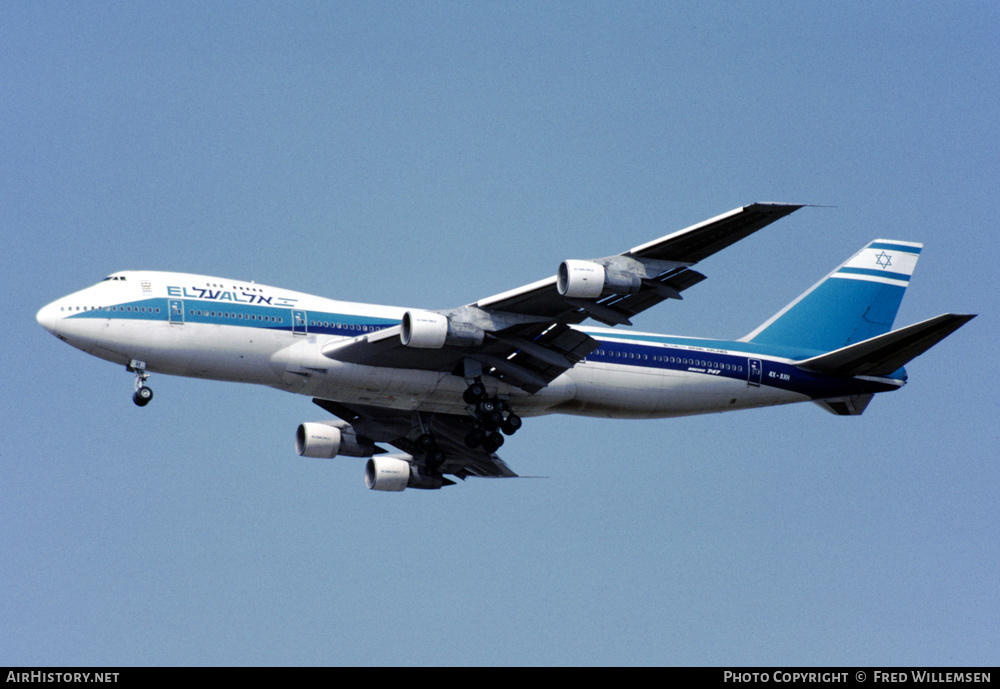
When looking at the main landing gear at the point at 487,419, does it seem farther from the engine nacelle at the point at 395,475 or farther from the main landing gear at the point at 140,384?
the main landing gear at the point at 140,384

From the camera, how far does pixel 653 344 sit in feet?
144

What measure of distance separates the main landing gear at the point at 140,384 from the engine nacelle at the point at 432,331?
7614 mm

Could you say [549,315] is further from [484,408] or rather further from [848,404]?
[848,404]

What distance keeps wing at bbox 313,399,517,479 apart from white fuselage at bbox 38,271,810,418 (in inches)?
112

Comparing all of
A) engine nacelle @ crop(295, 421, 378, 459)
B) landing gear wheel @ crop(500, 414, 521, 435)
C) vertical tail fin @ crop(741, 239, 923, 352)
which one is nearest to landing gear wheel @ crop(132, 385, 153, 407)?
engine nacelle @ crop(295, 421, 378, 459)

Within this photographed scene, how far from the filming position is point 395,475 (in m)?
46.1

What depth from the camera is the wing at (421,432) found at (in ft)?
150

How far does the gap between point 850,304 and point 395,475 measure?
57.1ft

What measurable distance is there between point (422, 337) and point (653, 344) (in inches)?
365

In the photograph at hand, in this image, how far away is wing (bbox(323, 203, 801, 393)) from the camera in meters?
36.2

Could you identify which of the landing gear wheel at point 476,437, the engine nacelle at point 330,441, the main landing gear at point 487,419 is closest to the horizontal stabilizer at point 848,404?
the main landing gear at point 487,419

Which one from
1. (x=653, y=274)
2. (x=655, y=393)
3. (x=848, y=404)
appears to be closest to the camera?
(x=653, y=274)

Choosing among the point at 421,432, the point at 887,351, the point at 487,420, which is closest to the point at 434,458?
the point at 421,432
